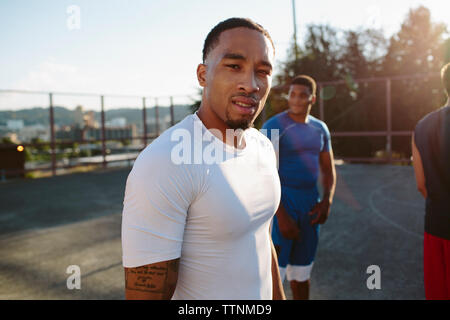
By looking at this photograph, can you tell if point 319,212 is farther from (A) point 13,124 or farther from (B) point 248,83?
(A) point 13,124

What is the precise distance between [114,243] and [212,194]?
4667 mm

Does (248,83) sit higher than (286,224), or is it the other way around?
(248,83)

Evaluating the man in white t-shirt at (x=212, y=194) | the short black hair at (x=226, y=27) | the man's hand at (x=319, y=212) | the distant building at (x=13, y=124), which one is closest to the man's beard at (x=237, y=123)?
the man in white t-shirt at (x=212, y=194)

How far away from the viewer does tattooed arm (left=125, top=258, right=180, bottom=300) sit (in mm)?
1123

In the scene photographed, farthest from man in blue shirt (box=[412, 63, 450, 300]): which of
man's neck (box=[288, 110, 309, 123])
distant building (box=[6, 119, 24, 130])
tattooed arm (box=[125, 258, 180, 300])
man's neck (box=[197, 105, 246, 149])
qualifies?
distant building (box=[6, 119, 24, 130])

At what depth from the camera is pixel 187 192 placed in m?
1.14

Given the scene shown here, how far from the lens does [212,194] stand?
47.4 inches

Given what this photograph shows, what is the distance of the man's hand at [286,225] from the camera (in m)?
3.22

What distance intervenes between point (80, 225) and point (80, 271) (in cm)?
222

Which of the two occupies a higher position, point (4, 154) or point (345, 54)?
Answer: point (345, 54)

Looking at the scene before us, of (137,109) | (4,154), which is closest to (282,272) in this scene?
(4,154)

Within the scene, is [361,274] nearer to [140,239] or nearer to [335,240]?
[335,240]

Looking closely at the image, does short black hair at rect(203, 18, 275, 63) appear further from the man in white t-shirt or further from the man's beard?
the man's beard

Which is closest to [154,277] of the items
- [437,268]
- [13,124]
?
[437,268]
